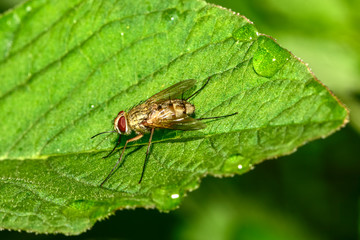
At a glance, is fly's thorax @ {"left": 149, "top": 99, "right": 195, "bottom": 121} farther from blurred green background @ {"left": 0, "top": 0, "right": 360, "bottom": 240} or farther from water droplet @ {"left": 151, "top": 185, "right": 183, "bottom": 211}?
blurred green background @ {"left": 0, "top": 0, "right": 360, "bottom": 240}

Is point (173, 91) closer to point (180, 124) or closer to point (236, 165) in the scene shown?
point (180, 124)

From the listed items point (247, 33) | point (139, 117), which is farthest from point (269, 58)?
point (139, 117)

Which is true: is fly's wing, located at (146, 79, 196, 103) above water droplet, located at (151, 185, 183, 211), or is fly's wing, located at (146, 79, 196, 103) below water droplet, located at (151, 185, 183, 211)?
Result: above

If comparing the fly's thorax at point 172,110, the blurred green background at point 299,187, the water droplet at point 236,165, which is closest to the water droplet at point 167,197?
the water droplet at point 236,165

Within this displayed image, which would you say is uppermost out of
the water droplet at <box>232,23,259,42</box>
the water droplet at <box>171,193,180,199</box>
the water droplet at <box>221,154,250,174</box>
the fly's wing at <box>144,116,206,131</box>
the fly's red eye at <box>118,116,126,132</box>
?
the water droplet at <box>232,23,259,42</box>

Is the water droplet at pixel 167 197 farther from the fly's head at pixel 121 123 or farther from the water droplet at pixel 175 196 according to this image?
the fly's head at pixel 121 123

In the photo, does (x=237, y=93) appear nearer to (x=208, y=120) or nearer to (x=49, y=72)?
(x=208, y=120)

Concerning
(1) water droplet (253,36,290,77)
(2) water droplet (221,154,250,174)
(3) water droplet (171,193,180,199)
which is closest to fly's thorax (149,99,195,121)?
(1) water droplet (253,36,290,77)
